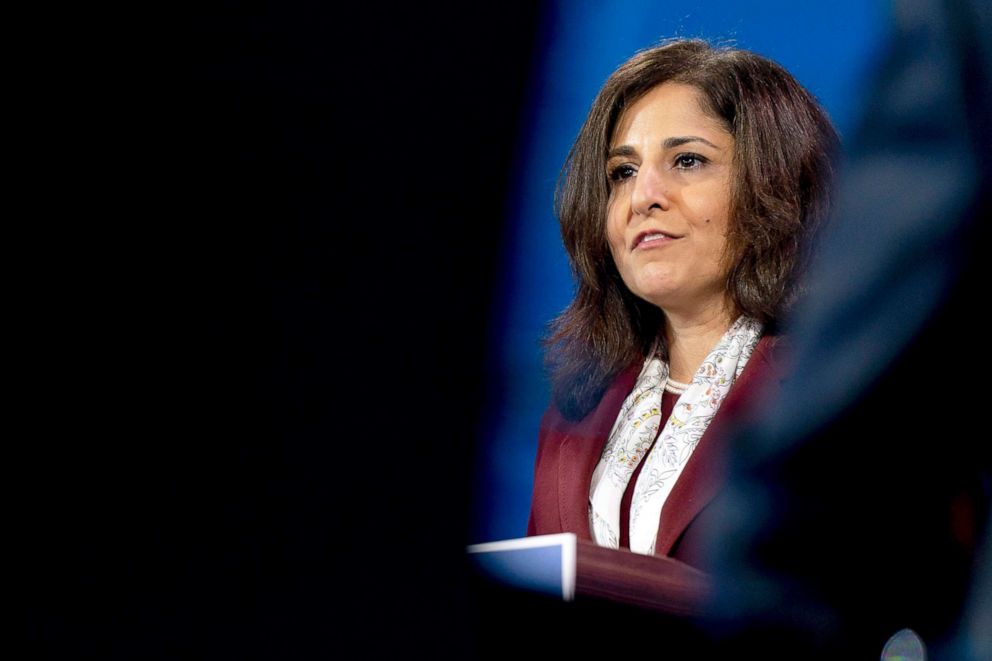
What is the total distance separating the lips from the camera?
1266 mm

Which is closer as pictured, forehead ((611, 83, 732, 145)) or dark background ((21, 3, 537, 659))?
dark background ((21, 3, 537, 659))

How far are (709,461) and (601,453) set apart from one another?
217 millimetres

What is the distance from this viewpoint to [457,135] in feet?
1.50

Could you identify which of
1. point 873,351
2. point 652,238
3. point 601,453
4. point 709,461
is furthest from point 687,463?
point 873,351

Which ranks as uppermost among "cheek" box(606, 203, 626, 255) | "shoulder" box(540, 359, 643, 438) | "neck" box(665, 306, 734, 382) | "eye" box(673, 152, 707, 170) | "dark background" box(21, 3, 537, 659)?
"eye" box(673, 152, 707, 170)

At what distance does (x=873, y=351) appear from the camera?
1.31 feet

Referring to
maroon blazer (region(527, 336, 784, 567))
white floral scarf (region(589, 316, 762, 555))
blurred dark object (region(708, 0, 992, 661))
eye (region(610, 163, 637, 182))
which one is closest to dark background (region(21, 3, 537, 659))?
blurred dark object (region(708, 0, 992, 661))

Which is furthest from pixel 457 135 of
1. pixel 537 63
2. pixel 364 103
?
pixel 537 63

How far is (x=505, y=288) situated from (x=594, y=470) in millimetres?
277

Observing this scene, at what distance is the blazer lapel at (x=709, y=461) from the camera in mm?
1130

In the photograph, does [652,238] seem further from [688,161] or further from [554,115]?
[554,115]

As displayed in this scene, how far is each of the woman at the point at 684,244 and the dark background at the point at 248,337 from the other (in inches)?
31.2

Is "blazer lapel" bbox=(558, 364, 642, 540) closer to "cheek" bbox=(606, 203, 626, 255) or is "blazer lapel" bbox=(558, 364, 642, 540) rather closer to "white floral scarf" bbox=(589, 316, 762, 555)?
"white floral scarf" bbox=(589, 316, 762, 555)

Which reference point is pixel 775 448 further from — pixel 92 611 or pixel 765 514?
pixel 92 611
